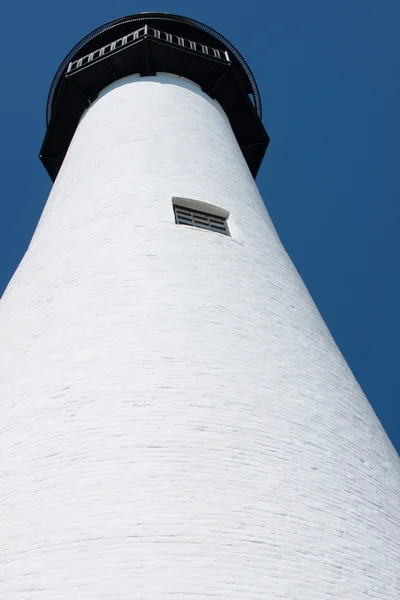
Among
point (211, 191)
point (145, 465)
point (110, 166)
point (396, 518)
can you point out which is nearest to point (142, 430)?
point (145, 465)

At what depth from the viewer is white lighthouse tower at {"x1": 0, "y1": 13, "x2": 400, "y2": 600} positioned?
19.2 feet

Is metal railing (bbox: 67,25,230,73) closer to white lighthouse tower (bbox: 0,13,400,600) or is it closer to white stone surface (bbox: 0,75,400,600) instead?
white lighthouse tower (bbox: 0,13,400,600)

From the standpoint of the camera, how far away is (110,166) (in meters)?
13.5

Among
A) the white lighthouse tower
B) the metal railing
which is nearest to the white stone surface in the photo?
the white lighthouse tower

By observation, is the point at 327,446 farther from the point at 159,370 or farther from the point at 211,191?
the point at 211,191

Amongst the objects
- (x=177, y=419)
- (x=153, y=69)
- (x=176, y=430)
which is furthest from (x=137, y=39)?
(x=176, y=430)

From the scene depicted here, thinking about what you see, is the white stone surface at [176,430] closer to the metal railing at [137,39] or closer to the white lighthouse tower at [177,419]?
the white lighthouse tower at [177,419]

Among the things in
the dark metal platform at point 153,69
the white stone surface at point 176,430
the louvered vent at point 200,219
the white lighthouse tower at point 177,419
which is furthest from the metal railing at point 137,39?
the white stone surface at point 176,430

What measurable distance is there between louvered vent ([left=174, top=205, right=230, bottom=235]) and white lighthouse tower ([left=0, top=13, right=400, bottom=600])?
37 millimetres

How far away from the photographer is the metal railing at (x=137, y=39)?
20.2m

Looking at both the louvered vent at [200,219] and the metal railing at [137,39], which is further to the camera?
the metal railing at [137,39]

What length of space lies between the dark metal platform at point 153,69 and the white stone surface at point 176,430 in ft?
30.6

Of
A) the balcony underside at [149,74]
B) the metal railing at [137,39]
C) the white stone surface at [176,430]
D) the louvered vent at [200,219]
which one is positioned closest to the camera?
the white stone surface at [176,430]

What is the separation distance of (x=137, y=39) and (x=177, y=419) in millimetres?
15288
